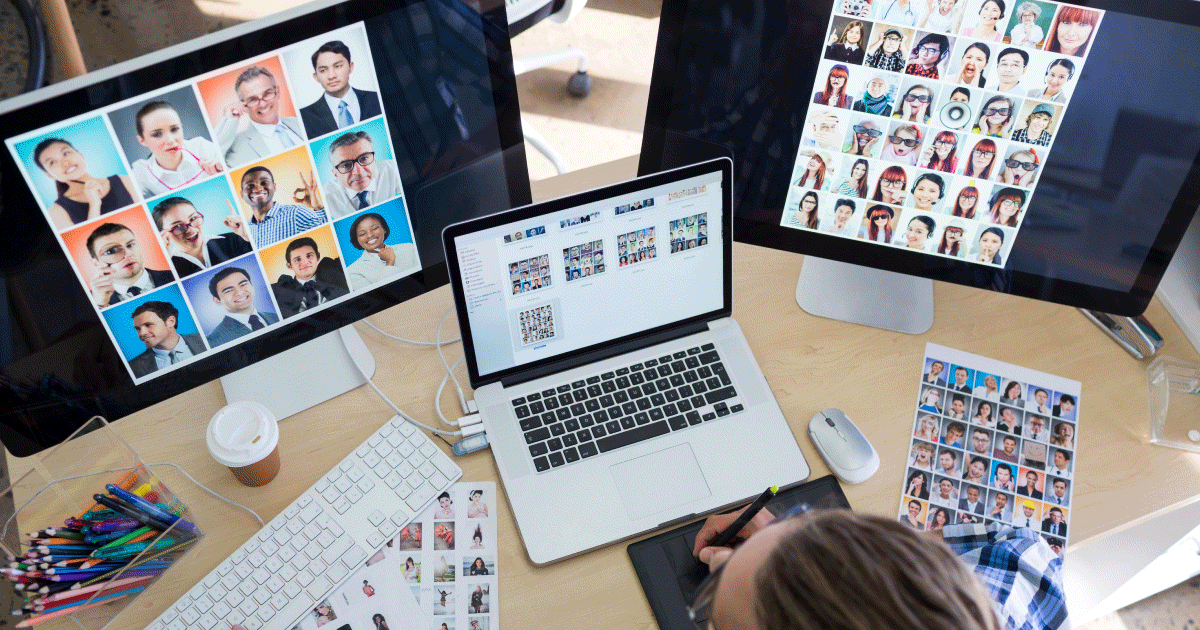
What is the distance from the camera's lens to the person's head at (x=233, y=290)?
86 cm

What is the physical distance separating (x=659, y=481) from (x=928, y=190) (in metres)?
0.49

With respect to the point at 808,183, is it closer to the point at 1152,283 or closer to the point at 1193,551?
the point at 1152,283

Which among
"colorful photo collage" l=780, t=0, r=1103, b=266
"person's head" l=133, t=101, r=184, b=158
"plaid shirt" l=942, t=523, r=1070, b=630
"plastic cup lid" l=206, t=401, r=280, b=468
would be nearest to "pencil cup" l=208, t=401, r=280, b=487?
"plastic cup lid" l=206, t=401, r=280, b=468

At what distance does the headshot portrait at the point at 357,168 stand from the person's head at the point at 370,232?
1 cm

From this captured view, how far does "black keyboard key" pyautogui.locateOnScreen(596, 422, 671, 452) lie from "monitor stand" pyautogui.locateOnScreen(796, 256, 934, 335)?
0.32 meters

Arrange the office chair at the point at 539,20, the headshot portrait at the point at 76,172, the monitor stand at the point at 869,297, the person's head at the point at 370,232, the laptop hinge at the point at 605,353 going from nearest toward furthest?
the headshot portrait at the point at 76,172
the person's head at the point at 370,232
the laptop hinge at the point at 605,353
the monitor stand at the point at 869,297
the office chair at the point at 539,20

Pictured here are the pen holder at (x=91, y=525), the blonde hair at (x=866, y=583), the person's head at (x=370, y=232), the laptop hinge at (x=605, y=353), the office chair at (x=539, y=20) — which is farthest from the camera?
the office chair at (x=539, y=20)

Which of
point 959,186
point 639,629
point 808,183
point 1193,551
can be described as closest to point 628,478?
point 639,629

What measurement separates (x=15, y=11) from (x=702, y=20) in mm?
1110

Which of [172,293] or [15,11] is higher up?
[15,11]

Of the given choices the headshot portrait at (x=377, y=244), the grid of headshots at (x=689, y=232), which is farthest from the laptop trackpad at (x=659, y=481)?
the headshot portrait at (x=377, y=244)

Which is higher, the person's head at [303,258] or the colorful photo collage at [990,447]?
the person's head at [303,258]

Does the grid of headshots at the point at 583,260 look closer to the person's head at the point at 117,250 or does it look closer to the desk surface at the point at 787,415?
the desk surface at the point at 787,415

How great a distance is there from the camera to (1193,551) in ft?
4.69
